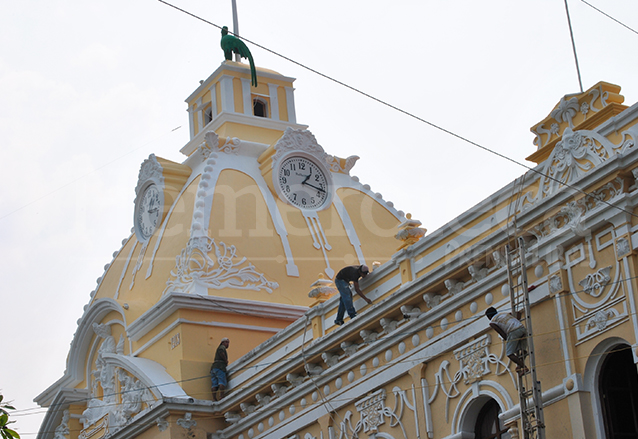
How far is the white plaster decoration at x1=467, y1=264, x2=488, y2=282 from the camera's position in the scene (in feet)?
49.9

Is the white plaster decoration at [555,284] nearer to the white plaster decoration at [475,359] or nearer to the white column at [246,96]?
the white plaster decoration at [475,359]

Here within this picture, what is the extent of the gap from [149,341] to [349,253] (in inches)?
183

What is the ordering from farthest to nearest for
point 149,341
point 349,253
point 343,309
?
point 349,253 < point 149,341 < point 343,309

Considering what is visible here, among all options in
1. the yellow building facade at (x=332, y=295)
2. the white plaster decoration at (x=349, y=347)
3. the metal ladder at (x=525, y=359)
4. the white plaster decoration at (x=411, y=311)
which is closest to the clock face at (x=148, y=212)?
the yellow building facade at (x=332, y=295)

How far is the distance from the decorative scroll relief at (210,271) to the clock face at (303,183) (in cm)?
238

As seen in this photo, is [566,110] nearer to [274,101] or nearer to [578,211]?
[578,211]

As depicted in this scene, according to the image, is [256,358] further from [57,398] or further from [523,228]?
[523,228]

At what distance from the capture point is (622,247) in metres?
13.1

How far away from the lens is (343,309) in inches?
703

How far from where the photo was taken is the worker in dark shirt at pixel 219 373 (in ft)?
68.0

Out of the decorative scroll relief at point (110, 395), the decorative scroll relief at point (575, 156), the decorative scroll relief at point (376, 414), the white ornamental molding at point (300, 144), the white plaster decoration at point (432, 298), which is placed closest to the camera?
the decorative scroll relief at point (575, 156)

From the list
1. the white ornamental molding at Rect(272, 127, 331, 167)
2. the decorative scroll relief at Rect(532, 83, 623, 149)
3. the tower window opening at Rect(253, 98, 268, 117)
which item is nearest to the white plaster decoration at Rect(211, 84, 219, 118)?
the tower window opening at Rect(253, 98, 268, 117)

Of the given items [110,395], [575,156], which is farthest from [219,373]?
[575,156]

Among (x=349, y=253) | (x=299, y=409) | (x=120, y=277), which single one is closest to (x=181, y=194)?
(x=120, y=277)
